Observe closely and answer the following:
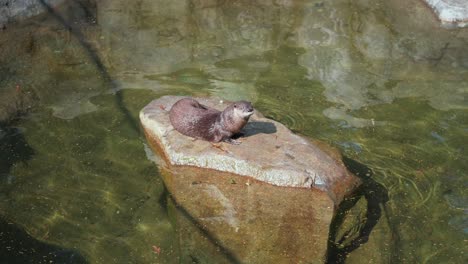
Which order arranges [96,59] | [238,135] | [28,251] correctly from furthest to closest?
[96,59], [238,135], [28,251]

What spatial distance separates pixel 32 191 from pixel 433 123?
4.56m

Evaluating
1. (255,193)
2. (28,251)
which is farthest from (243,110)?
(28,251)

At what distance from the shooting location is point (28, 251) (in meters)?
4.56

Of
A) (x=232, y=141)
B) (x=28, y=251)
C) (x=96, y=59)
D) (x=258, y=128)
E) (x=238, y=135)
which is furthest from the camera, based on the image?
(x=96, y=59)

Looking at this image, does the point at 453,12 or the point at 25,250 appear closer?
the point at 25,250

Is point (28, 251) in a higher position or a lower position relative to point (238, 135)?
lower

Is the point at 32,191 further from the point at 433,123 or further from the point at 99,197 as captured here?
the point at 433,123

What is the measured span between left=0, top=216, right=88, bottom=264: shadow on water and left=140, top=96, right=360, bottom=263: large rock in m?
0.94

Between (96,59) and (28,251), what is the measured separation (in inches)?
152

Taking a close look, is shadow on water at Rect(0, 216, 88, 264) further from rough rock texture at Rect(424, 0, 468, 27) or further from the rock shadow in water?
rough rock texture at Rect(424, 0, 468, 27)

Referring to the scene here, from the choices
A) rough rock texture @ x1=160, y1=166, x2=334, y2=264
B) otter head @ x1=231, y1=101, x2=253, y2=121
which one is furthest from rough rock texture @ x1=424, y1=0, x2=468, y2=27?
rough rock texture @ x1=160, y1=166, x2=334, y2=264

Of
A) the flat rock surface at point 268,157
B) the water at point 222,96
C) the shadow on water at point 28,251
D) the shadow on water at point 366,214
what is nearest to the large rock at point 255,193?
the flat rock surface at point 268,157

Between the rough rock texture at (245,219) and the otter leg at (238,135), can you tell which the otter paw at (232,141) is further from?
the rough rock texture at (245,219)

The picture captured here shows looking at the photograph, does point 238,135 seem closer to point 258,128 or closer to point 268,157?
point 258,128
